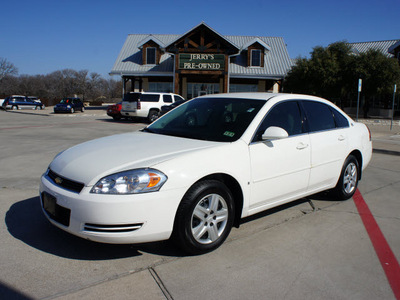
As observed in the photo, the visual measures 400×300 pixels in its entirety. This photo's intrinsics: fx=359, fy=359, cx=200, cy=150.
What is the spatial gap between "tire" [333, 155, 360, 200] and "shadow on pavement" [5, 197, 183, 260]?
9.19ft

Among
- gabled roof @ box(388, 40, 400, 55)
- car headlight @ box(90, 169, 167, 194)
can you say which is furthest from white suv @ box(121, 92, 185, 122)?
gabled roof @ box(388, 40, 400, 55)

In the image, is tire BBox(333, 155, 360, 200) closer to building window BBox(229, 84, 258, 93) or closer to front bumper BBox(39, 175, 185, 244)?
front bumper BBox(39, 175, 185, 244)

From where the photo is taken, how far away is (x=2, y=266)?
3113mm

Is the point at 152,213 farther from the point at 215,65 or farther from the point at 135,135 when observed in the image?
the point at 215,65

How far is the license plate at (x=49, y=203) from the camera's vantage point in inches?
129

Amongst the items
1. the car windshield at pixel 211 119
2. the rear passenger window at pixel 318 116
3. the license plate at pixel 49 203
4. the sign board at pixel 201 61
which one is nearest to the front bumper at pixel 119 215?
the license plate at pixel 49 203

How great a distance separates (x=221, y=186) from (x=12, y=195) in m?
3.41

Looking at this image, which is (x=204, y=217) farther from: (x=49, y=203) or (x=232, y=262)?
(x=49, y=203)

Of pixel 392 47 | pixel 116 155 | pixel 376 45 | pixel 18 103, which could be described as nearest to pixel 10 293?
pixel 116 155

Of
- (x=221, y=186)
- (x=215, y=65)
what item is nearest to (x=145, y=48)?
(x=215, y=65)

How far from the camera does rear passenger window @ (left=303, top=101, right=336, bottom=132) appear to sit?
469cm

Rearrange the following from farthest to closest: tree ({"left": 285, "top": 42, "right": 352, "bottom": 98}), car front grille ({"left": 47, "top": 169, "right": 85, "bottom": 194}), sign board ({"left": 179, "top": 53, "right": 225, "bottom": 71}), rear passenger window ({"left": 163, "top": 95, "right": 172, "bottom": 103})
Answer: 1. sign board ({"left": 179, "top": 53, "right": 225, "bottom": 71})
2. tree ({"left": 285, "top": 42, "right": 352, "bottom": 98})
3. rear passenger window ({"left": 163, "top": 95, "right": 172, "bottom": 103})
4. car front grille ({"left": 47, "top": 169, "right": 85, "bottom": 194})

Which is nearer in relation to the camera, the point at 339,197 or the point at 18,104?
the point at 339,197

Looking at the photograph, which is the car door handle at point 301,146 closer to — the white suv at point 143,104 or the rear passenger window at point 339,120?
the rear passenger window at point 339,120
